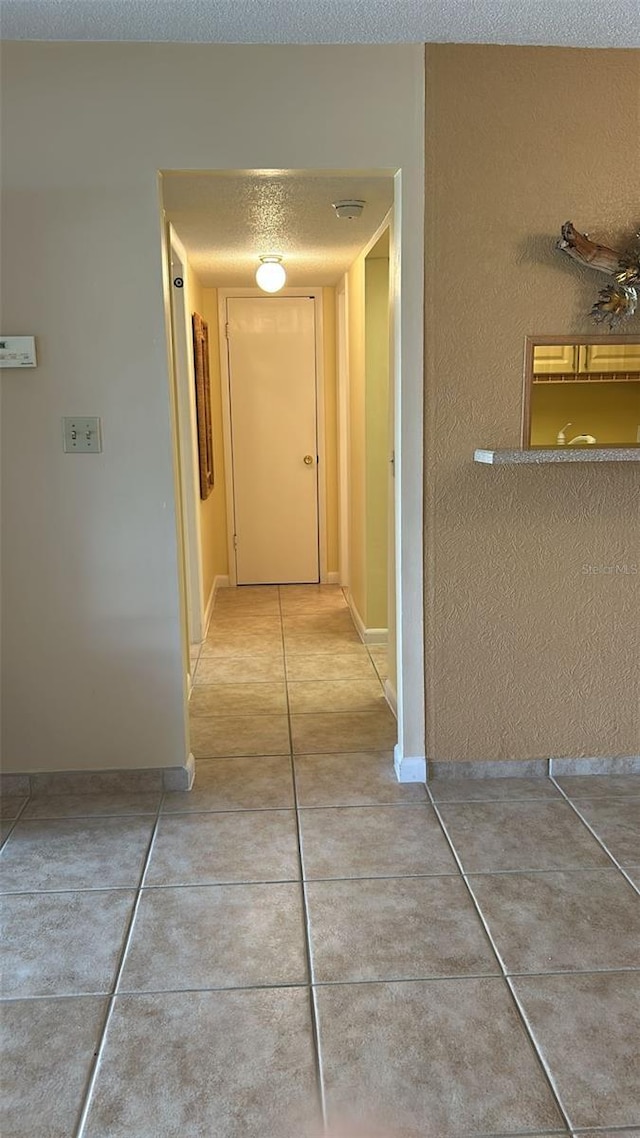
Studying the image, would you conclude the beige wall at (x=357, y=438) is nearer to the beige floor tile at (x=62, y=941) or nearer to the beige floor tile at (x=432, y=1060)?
the beige floor tile at (x=62, y=941)

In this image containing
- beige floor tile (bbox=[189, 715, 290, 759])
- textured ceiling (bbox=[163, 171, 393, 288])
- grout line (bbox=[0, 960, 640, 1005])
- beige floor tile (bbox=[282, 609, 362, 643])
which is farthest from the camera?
beige floor tile (bbox=[282, 609, 362, 643])

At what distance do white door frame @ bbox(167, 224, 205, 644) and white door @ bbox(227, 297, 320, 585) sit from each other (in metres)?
1.28

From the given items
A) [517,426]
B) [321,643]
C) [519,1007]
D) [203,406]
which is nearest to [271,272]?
[203,406]

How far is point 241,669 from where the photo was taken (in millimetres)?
4082

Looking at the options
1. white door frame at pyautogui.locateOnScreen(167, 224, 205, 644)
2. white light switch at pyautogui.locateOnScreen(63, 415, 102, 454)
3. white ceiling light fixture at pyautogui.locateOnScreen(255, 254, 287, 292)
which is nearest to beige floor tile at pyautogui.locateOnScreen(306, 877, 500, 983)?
white light switch at pyautogui.locateOnScreen(63, 415, 102, 454)

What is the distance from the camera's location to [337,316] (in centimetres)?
554

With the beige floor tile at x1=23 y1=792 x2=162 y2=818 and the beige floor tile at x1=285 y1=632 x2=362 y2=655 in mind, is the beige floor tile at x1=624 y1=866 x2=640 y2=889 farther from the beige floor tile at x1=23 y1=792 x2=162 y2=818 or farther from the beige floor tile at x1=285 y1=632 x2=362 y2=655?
the beige floor tile at x1=285 y1=632 x2=362 y2=655

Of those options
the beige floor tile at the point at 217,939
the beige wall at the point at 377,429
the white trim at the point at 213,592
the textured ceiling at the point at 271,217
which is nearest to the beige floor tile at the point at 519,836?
the beige floor tile at the point at 217,939

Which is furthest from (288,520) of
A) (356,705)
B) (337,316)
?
(356,705)

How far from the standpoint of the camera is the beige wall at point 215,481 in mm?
5445

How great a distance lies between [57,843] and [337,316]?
409 cm

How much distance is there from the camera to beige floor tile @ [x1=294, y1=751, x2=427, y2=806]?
8.89 ft

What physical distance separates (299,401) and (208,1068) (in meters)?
4.65

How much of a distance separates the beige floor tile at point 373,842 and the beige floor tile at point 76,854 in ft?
1.65
